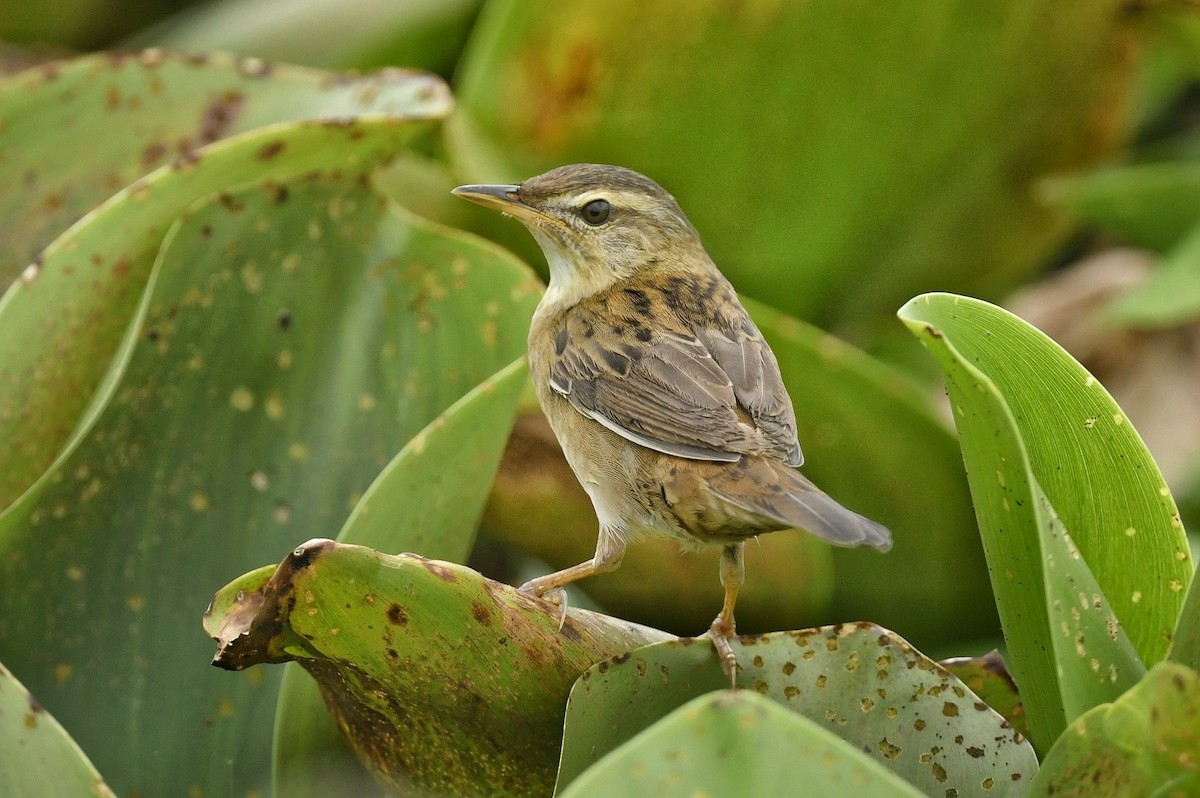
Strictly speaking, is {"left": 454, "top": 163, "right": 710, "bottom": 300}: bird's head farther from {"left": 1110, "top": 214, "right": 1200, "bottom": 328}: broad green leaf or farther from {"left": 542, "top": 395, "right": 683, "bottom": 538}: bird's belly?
{"left": 1110, "top": 214, "right": 1200, "bottom": 328}: broad green leaf

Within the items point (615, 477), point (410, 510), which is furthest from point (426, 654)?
point (615, 477)

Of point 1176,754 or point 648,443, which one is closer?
point 1176,754

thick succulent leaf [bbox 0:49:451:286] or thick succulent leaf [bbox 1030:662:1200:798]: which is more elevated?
thick succulent leaf [bbox 1030:662:1200:798]

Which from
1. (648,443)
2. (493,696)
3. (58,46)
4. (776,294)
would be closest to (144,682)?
(493,696)

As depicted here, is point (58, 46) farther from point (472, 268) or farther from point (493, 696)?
point (493, 696)

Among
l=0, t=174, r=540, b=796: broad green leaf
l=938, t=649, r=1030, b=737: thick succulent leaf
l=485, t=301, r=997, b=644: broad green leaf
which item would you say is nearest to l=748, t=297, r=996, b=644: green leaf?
l=485, t=301, r=997, b=644: broad green leaf

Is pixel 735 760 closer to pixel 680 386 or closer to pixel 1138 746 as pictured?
pixel 1138 746
